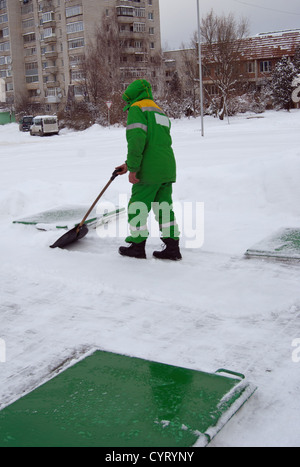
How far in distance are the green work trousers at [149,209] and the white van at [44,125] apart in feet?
96.9

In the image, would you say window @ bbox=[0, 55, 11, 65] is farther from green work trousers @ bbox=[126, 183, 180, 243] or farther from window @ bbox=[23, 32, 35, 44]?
green work trousers @ bbox=[126, 183, 180, 243]

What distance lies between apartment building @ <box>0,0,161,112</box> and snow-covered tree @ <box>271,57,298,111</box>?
2065cm

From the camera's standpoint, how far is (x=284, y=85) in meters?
34.9

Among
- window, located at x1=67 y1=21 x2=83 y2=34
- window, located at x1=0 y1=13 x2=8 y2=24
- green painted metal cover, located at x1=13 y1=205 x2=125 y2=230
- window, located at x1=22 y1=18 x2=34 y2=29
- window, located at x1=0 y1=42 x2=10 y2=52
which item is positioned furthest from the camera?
window, located at x1=0 y1=42 x2=10 y2=52

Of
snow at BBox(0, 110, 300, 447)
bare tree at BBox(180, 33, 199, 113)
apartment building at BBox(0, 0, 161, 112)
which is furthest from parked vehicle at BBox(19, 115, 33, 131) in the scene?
snow at BBox(0, 110, 300, 447)

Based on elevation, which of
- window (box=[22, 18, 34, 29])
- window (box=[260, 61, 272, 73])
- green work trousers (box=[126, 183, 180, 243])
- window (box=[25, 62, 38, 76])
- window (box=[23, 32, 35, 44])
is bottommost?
green work trousers (box=[126, 183, 180, 243])

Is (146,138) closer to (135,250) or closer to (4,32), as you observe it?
(135,250)

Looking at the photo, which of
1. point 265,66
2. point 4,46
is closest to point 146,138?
point 265,66

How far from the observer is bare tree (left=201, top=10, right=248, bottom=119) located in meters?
35.5

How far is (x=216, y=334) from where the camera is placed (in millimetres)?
3416

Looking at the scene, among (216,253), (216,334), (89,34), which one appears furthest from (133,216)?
(89,34)

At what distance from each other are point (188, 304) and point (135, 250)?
1.35 m

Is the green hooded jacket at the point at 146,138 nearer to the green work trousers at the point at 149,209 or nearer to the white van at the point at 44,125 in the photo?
the green work trousers at the point at 149,209
